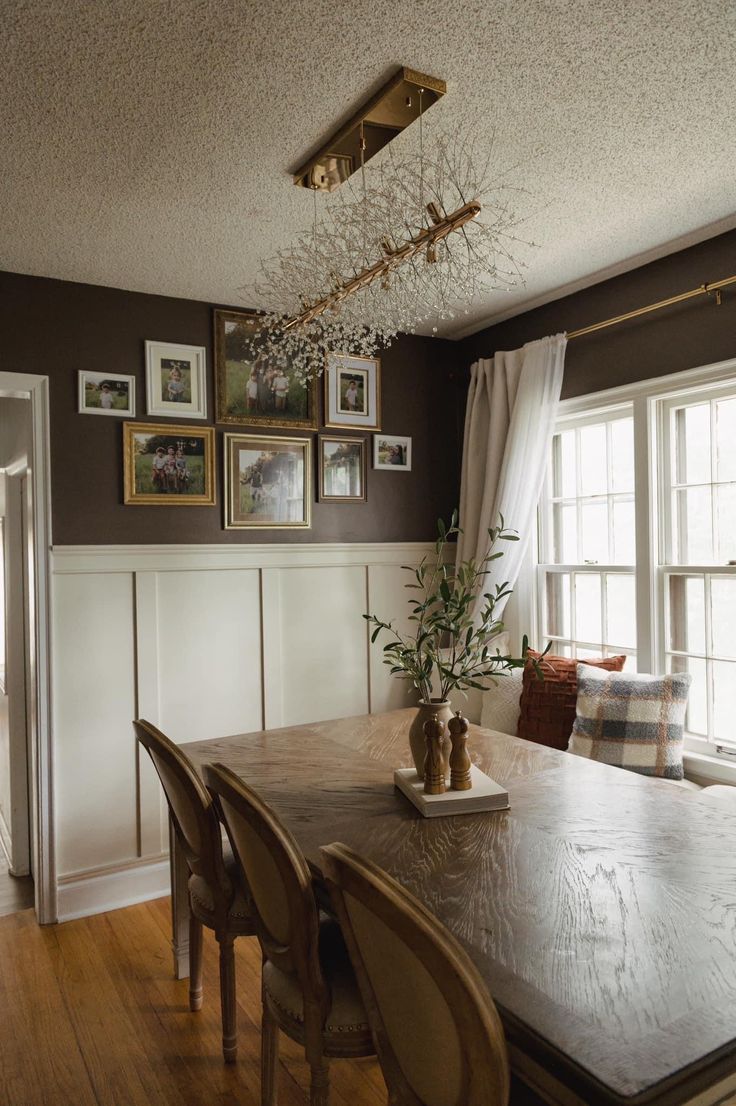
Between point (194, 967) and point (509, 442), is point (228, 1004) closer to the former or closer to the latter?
point (194, 967)

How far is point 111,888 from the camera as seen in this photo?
3.36 metres

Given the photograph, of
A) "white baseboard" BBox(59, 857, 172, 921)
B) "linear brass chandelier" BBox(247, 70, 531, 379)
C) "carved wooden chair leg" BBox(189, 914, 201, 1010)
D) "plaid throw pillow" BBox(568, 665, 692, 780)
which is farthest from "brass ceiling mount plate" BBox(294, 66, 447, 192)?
"white baseboard" BBox(59, 857, 172, 921)

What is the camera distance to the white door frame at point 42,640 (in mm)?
3227

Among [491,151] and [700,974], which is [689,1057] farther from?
[491,151]

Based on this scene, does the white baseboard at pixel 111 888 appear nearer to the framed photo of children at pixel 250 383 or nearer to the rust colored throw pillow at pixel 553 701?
the rust colored throw pillow at pixel 553 701

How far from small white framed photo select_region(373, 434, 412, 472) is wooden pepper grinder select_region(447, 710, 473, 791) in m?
2.35

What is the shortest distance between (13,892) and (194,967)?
4.82ft

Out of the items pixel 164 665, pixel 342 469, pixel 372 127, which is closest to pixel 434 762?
pixel 372 127

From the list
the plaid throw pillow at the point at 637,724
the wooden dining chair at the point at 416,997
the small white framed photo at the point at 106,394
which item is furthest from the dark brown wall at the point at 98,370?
the wooden dining chair at the point at 416,997

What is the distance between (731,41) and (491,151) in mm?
697

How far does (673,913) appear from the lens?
140 centimetres

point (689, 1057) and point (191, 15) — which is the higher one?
point (191, 15)

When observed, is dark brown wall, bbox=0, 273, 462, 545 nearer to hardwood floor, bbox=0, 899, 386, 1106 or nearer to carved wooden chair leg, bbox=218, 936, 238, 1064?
hardwood floor, bbox=0, 899, 386, 1106

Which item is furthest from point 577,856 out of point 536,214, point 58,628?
point 58,628
